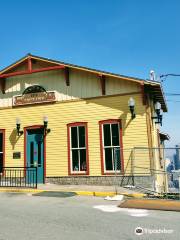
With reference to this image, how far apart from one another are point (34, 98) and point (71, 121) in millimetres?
2731

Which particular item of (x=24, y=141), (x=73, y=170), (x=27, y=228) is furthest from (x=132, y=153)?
(x=27, y=228)

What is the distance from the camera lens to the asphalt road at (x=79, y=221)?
591 cm

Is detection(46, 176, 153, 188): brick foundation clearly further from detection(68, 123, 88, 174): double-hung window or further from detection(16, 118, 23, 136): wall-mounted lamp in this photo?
detection(16, 118, 23, 136): wall-mounted lamp

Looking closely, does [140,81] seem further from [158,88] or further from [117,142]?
[117,142]

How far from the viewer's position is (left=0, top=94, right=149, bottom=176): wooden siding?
1443cm

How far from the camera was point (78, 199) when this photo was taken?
1088 cm

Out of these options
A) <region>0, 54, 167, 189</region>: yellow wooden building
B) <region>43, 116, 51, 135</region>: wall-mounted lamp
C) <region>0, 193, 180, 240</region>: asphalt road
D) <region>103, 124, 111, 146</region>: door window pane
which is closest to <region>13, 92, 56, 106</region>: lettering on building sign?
<region>0, 54, 167, 189</region>: yellow wooden building

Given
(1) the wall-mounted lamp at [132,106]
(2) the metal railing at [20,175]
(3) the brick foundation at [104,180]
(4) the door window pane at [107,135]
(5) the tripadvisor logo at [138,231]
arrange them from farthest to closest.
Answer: (2) the metal railing at [20,175]
(4) the door window pane at [107,135]
(1) the wall-mounted lamp at [132,106]
(3) the brick foundation at [104,180]
(5) the tripadvisor logo at [138,231]

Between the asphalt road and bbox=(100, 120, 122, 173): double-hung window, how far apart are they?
14.8ft

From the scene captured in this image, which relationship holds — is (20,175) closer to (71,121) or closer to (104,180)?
(71,121)

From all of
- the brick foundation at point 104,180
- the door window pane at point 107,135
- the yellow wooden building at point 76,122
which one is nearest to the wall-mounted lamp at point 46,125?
the yellow wooden building at point 76,122

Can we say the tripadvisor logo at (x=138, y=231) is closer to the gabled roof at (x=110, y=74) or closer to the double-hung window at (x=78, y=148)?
the double-hung window at (x=78, y=148)

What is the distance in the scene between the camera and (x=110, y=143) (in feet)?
48.8

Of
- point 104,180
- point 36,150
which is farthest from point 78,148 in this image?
point 36,150
